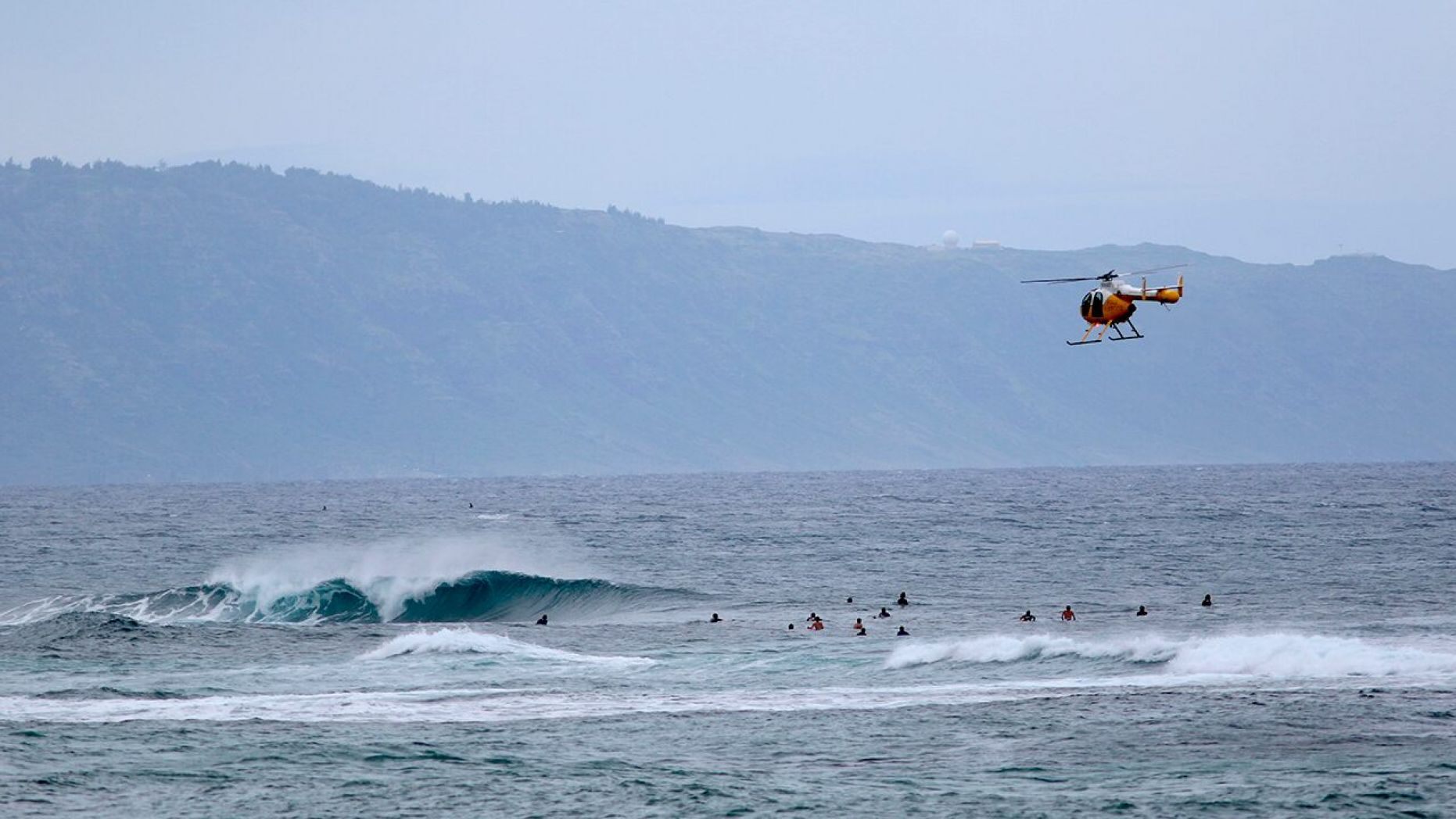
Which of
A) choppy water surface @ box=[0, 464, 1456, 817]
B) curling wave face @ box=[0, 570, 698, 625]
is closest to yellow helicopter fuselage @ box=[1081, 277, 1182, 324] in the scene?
choppy water surface @ box=[0, 464, 1456, 817]

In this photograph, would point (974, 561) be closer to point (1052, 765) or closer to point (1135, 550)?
point (1135, 550)

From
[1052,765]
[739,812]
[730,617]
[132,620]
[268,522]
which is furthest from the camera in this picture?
[268,522]

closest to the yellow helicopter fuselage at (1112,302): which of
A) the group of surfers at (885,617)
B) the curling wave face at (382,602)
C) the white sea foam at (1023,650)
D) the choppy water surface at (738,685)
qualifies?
the choppy water surface at (738,685)

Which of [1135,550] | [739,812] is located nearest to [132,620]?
[739,812]

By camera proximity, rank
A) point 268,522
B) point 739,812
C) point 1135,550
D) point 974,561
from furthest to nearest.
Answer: point 268,522 → point 1135,550 → point 974,561 → point 739,812

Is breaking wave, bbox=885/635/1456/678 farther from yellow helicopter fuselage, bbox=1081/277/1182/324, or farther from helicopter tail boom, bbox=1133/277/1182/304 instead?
helicopter tail boom, bbox=1133/277/1182/304

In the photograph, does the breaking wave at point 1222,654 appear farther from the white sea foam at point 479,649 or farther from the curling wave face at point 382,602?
the curling wave face at point 382,602
